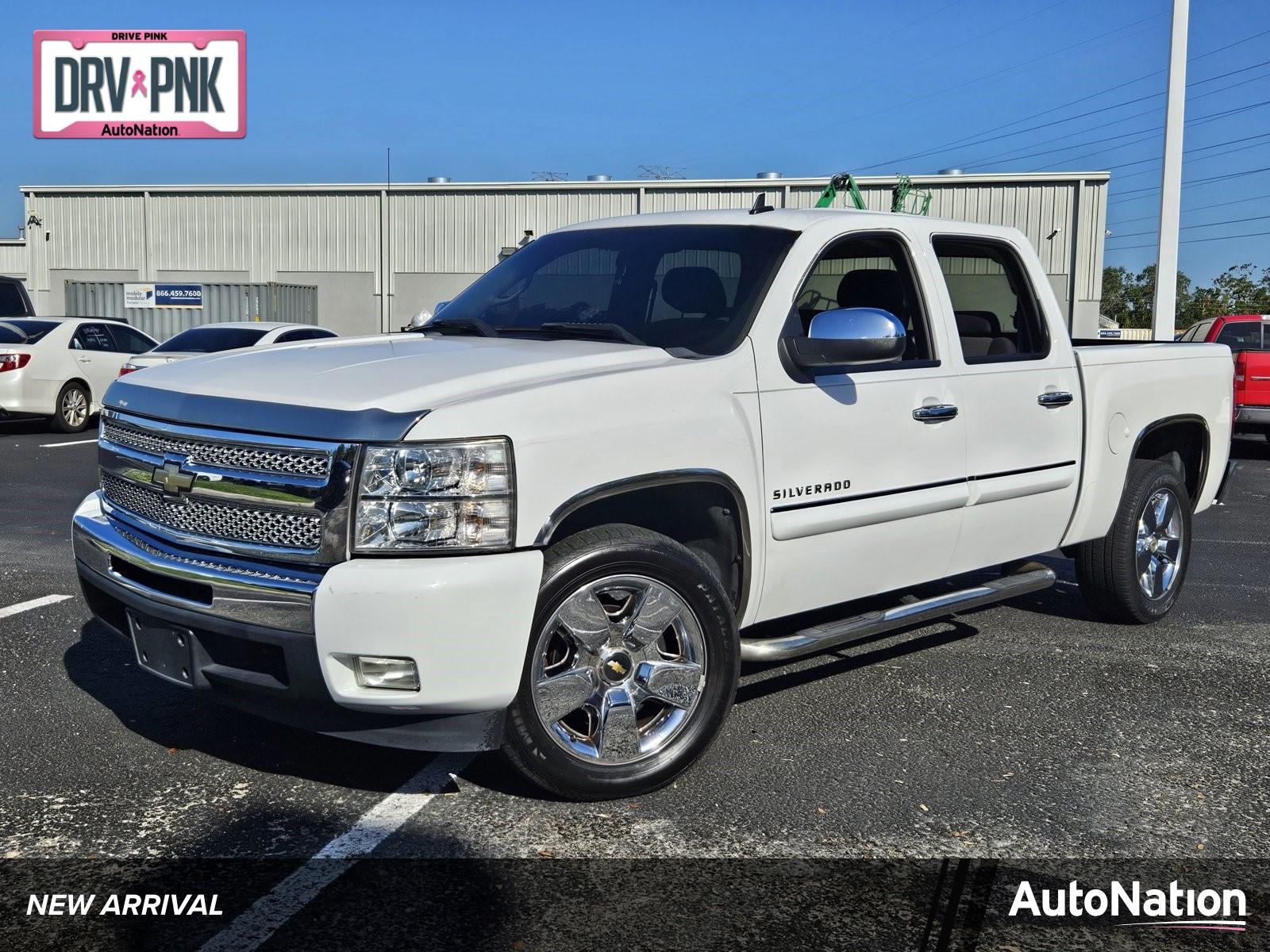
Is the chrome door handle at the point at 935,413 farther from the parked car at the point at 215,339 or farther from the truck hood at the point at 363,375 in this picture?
the parked car at the point at 215,339

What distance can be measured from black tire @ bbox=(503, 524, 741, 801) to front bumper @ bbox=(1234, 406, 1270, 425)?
13.5 metres

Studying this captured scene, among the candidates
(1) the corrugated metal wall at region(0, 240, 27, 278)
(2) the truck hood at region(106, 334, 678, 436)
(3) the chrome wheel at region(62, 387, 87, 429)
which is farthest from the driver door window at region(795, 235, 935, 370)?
(1) the corrugated metal wall at region(0, 240, 27, 278)

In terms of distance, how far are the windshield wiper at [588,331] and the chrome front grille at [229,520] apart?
142 cm

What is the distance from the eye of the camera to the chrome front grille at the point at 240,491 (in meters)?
3.57

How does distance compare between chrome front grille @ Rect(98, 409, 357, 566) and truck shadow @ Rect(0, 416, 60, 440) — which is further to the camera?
truck shadow @ Rect(0, 416, 60, 440)

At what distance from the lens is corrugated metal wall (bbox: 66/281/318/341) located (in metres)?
36.8

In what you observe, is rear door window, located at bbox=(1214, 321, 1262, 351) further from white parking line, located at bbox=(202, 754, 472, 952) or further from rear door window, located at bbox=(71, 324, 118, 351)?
white parking line, located at bbox=(202, 754, 472, 952)

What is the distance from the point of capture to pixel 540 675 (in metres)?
3.84

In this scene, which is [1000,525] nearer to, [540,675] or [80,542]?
[540,675]

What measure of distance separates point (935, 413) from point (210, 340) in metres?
12.8

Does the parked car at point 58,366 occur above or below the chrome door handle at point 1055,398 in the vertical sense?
below

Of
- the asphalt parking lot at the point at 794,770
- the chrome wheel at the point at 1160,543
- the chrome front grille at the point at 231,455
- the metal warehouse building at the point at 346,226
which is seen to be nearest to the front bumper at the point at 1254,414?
the chrome wheel at the point at 1160,543

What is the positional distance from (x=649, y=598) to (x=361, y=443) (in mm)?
1048

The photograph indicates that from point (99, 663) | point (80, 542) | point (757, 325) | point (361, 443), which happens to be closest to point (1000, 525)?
point (757, 325)
